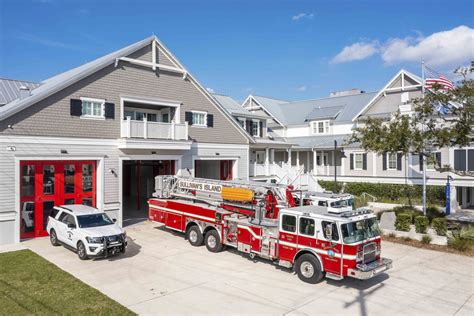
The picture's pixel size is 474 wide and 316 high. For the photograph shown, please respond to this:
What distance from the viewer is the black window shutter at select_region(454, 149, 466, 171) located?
96.1 ft

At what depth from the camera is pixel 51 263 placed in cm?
1353

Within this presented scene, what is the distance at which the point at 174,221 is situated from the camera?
17.4 metres

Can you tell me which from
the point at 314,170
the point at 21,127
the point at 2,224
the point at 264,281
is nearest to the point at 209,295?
the point at 264,281

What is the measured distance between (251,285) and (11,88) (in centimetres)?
1792

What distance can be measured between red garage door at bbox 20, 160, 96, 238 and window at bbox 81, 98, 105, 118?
2468 mm

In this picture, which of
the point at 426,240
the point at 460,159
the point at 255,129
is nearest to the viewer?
the point at 426,240

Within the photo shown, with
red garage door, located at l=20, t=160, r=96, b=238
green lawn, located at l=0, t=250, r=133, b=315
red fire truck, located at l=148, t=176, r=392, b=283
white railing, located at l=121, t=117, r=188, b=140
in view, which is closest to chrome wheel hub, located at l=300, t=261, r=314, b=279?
red fire truck, located at l=148, t=176, r=392, b=283

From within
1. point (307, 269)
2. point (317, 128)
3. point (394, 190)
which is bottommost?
point (307, 269)

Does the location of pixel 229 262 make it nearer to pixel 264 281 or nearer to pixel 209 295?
pixel 264 281

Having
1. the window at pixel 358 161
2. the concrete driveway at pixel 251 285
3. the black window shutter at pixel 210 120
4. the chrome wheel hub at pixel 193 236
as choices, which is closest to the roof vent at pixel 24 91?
the concrete driveway at pixel 251 285

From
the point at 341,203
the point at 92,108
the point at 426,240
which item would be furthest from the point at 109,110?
the point at 426,240

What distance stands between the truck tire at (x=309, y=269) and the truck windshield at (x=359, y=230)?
130 centimetres

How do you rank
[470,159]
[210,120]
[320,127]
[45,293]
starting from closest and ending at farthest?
[45,293] < [210,120] < [470,159] < [320,127]

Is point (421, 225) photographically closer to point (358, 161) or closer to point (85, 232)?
point (85, 232)
